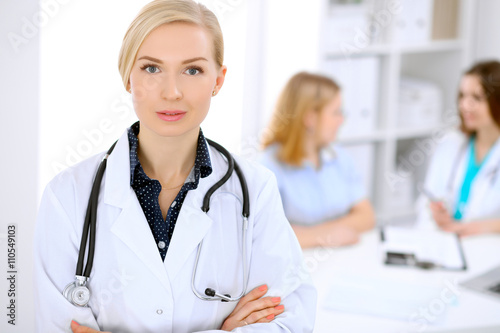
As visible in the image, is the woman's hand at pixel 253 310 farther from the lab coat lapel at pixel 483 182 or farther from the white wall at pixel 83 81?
the lab coat lapel at pixel 483 182

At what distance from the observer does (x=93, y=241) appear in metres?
1.00

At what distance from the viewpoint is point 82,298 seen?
0.99m

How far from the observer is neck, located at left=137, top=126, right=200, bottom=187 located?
1057mm

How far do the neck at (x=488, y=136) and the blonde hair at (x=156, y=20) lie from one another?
1.99 metres

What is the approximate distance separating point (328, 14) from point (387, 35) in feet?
1.43

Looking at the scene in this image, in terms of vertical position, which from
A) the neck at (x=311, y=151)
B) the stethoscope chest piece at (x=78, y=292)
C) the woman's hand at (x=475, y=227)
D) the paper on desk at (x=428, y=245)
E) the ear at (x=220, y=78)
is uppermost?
the ear at (x=220, y=78)

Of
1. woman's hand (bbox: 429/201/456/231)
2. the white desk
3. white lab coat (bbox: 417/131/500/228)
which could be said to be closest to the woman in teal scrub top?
white lab coat (bbox: 417/131/500/228)

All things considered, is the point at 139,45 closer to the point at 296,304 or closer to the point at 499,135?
the point at 296,304

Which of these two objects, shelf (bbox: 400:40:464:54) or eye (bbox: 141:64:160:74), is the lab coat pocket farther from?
shelf (bbox: 400:40:464:54)

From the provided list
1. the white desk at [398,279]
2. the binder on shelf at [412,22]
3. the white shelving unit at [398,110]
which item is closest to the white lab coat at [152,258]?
the white desk at [398,279]

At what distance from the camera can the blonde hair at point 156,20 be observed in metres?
0.94

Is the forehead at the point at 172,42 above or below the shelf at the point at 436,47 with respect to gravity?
below

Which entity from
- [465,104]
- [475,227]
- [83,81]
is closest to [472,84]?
[465,104]

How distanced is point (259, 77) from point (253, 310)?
1741 mm
